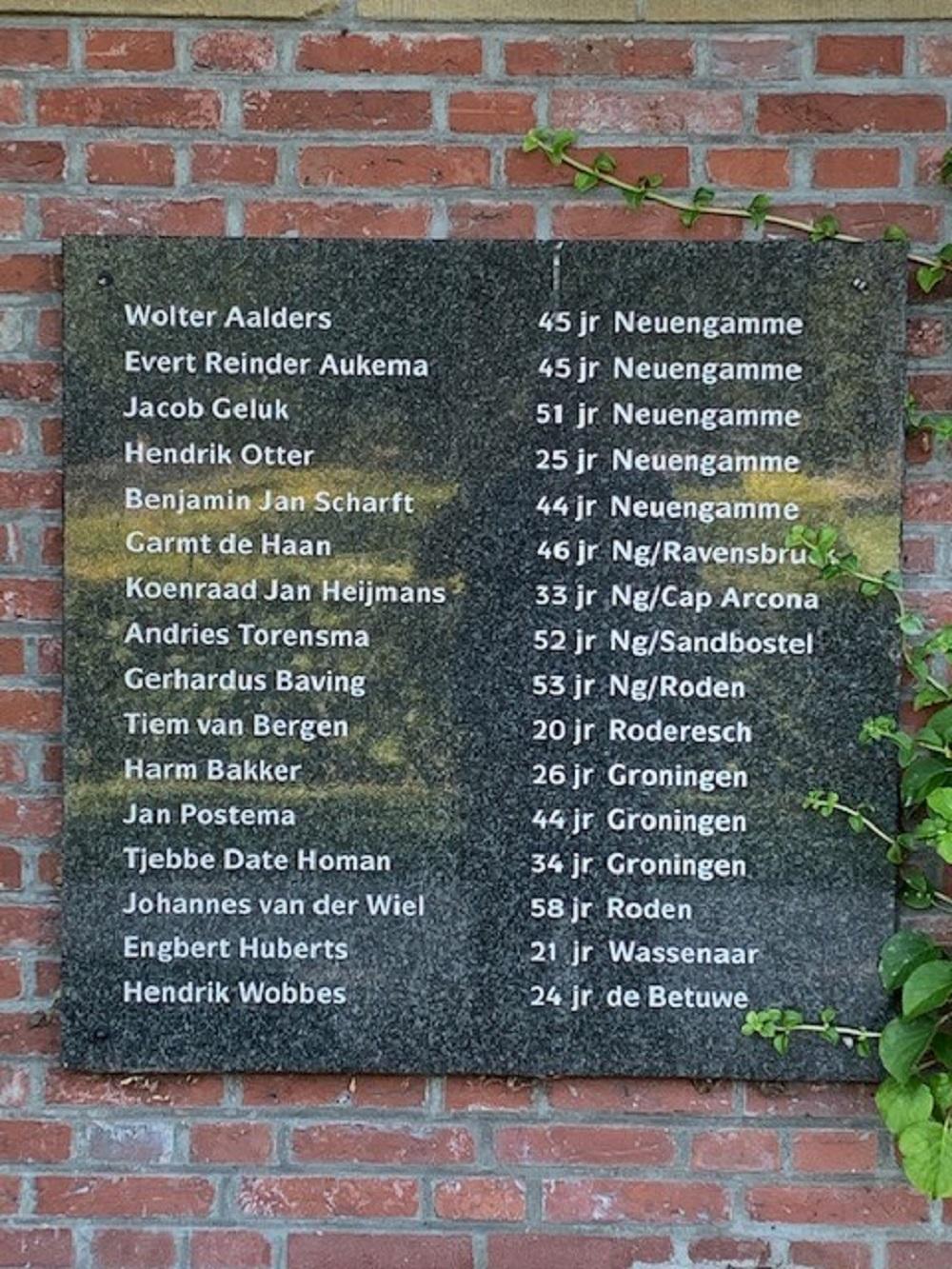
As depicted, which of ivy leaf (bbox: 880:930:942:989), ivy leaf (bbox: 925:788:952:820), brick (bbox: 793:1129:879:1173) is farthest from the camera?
brick (bbox: 793:1129:879:1173)

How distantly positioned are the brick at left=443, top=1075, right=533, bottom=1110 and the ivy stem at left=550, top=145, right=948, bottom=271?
136 cm

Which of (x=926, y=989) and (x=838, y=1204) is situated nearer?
(x=926, y=989)

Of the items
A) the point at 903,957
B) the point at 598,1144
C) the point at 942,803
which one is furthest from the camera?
the point at 598,1144

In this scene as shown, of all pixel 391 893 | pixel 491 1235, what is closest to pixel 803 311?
pixel 391 893

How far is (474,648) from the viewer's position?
84.0 inches

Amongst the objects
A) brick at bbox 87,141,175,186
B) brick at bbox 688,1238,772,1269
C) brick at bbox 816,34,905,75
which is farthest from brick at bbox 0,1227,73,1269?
brick at bbox 816,34,905,75

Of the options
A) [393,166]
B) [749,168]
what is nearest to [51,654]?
[393,166]

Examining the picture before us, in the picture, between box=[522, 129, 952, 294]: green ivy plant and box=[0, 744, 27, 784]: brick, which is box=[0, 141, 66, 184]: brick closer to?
box=[522, 129, 952, 294]: green ivy plant

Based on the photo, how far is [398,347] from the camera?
212cm

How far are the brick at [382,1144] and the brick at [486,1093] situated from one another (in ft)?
0.15

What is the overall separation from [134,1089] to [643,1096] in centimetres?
79

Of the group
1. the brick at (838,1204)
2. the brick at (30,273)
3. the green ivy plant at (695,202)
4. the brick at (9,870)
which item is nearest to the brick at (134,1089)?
the brick at (9,870)

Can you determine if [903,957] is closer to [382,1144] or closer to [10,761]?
[382,1144]

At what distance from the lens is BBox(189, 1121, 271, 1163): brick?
2199 mm
